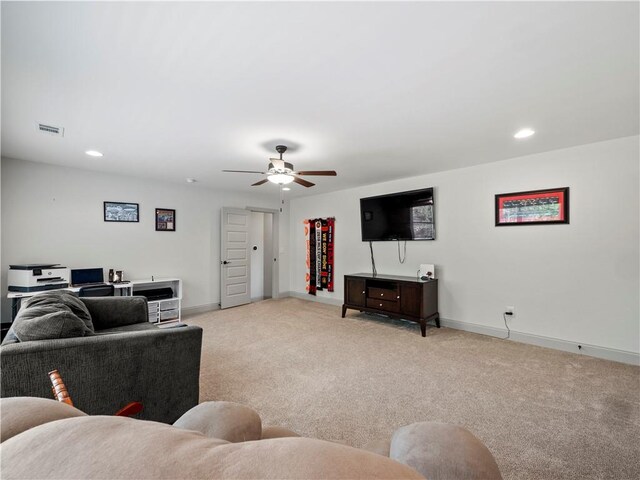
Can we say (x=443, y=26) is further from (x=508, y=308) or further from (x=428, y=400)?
(x=508, y=308)

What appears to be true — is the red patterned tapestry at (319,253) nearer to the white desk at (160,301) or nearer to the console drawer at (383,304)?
the console drawer at (383,304)

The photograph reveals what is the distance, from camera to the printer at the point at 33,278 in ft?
10.7

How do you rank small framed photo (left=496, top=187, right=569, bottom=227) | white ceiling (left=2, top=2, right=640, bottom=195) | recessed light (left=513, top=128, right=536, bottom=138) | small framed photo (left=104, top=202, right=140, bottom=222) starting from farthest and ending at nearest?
small framed photo (left=104, top=202, right=140, bottom=222) → small framed photo (left=496, top=187, right=569, bottom=227) → recessed light (left=513, top=128, right=536, bottom=138) → white ceiling (left=2, top=2, right=640, bottom=195)

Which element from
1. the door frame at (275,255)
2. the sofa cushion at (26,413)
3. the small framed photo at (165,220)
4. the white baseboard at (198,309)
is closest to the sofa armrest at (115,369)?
the sofa cushion at (26,413)

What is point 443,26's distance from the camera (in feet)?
4.76

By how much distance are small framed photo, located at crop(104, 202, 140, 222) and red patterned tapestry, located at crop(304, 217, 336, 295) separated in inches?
130

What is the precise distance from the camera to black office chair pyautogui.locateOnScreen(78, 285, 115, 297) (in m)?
3.44

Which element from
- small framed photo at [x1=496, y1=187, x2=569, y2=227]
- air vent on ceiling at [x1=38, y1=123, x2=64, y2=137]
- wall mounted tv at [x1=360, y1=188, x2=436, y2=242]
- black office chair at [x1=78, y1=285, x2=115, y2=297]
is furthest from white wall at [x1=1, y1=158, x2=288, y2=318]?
small framed photo at [x1=496, y1=187, x2=569, y2=227]

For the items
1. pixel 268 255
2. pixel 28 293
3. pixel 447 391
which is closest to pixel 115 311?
pixel 28 293

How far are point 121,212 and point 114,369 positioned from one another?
364cm

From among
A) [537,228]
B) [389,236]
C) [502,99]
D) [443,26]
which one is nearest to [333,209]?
[389,236]

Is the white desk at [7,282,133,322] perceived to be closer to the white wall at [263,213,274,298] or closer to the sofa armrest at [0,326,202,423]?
the sofa armrest at [0,326,202,423]

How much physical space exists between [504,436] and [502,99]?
7.99ft

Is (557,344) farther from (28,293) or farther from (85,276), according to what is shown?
(28,293)
